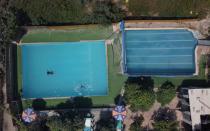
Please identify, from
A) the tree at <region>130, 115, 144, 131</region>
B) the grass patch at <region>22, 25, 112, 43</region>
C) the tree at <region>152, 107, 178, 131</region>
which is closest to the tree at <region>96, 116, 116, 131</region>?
the tree at <region>130, 115, 144, 131</region>

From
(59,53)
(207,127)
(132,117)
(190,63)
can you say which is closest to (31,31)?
(59,53)

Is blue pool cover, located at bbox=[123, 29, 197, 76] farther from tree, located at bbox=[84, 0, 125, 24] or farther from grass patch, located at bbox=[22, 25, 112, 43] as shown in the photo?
grass patch, located at bbox=[22, 25, 112, 43]

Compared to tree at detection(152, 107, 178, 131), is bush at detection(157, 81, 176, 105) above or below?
above

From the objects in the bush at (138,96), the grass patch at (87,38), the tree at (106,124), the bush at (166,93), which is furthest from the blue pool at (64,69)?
the bush at (166,93)

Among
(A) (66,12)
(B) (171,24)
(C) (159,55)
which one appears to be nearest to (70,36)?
(A) (66,12)

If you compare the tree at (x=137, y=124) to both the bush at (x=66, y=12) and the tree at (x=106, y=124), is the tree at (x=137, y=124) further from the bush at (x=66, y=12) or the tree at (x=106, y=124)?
the bush at (x=66, y=12)

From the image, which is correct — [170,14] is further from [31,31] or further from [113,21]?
[31,31]
